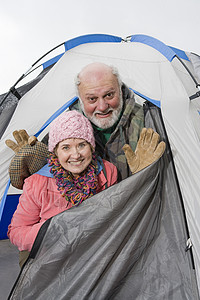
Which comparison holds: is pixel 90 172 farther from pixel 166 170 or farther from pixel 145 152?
pixel 166 170

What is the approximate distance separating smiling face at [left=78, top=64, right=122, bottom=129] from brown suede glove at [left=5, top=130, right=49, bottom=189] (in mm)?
381

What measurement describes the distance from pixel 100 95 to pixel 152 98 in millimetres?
300

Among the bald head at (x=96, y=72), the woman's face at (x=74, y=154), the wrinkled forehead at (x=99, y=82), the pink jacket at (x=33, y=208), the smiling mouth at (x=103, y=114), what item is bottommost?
the pink jacket at (x=33, y=208)

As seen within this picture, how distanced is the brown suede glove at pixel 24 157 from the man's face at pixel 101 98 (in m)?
0.38

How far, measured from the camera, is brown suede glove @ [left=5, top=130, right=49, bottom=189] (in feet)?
5.00

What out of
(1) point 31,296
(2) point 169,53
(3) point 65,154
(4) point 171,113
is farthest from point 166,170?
(1) point 31,296

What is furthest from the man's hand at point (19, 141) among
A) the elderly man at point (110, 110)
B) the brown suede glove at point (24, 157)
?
the elderly man at point (110, 110)

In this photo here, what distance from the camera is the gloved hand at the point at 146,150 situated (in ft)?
Answer: 4.49

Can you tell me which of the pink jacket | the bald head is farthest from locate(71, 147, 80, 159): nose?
the bald head

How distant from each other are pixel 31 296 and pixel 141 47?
5.12 feet

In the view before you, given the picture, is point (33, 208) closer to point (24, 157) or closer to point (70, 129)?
point (24, 157)

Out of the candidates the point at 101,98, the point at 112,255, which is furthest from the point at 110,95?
the point at 112,255

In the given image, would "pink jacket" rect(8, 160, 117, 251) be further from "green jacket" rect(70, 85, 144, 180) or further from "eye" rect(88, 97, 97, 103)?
"eye" rect(88, 97, 97, 103)

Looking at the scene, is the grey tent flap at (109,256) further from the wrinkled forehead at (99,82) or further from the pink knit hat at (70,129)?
the wrinkled forehead at (99,82)
